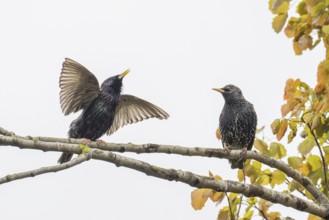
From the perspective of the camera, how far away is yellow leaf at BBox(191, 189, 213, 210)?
4078 millimetres

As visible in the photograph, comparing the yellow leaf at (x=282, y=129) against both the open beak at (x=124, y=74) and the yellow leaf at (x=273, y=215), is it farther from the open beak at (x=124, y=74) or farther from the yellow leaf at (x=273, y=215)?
A: the open beak at (x=124, y=74)

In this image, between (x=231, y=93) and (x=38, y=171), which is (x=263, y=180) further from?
(x=231, y=93)

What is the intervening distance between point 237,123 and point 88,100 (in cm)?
185

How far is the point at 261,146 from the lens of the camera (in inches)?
176

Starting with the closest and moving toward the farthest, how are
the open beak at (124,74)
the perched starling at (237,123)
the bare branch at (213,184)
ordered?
the bare branch at (213,184), the perched starling at (237,123), the open beak at (124,74)

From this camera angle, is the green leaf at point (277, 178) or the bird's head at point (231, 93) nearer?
the green leaf at point (277, 178)

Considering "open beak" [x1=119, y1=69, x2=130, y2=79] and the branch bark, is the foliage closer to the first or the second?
the branch bark

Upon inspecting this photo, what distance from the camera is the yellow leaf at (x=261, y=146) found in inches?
176

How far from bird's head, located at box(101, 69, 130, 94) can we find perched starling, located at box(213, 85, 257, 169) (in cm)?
136

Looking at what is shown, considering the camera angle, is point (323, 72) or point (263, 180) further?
point (263, 180)

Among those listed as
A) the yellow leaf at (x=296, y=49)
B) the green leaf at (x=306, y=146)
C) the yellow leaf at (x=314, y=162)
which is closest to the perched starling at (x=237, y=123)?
the yellow leaf at (x=314, y=162)

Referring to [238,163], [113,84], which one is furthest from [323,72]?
[113,84]

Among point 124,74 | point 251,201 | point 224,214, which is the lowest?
point 224,214

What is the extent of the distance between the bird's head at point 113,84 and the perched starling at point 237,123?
1364 millimetres
